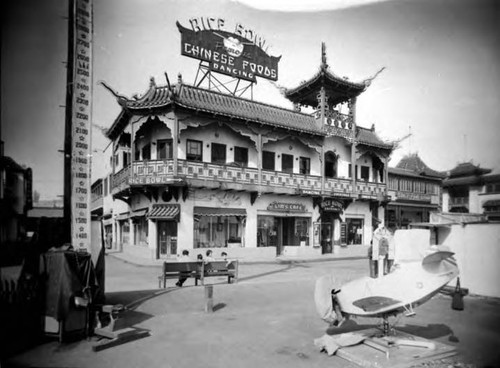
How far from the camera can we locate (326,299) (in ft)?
19.9

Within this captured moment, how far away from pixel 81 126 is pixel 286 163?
59.6 feet

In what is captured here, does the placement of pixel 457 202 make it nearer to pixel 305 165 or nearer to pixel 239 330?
pixel 239 330

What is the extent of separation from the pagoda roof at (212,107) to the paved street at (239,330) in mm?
10464

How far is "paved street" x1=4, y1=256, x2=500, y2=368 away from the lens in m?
5.44

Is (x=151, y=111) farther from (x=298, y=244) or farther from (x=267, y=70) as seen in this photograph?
(x=298, y=244)

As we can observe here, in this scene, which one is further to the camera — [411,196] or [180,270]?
[411,196]

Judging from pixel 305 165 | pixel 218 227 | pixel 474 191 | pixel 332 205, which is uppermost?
pixel 305 165

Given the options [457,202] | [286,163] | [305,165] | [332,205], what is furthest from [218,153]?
[457,202]

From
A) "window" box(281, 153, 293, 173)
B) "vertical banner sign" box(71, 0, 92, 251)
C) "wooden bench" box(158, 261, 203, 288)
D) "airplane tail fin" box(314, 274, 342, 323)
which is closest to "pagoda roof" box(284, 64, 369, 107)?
"window" box(281, 153, 293, 173)

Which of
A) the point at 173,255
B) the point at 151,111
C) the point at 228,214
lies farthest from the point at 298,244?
the point at 151,111

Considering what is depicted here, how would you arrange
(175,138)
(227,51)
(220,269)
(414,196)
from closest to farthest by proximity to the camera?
(220,269) < (175,138) < (227,51) < (414,196)

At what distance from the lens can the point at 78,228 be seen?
6.65m

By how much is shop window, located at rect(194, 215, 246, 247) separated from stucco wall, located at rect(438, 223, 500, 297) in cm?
1256

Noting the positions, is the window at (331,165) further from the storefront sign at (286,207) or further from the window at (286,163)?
the storefront sign at (286,207)
